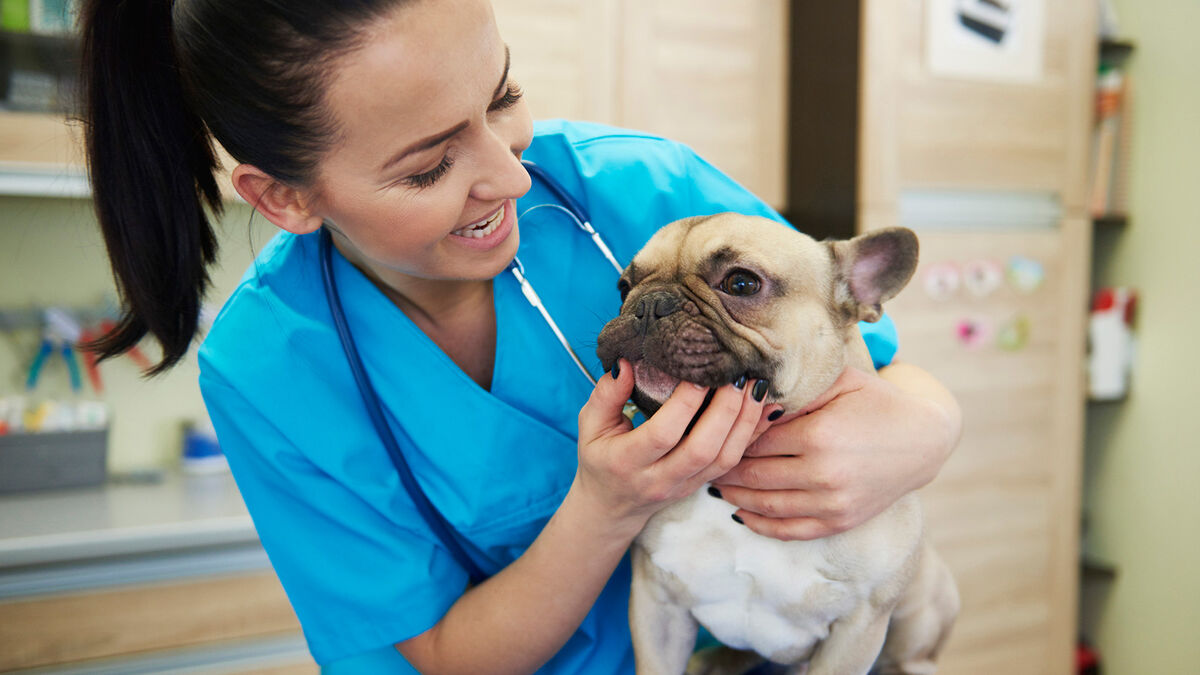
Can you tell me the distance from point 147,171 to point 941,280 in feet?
7.24

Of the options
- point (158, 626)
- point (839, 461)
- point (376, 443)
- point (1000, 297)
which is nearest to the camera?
point (839, 461)

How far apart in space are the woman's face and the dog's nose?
0.17 m

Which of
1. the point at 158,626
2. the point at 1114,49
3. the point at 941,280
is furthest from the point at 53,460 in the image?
the point at 1114,49

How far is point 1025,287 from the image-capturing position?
2688 mm

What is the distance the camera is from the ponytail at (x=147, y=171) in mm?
939

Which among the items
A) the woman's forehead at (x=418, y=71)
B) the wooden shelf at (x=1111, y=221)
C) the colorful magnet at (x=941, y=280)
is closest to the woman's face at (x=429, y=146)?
the woman's forehead at (x=418, y=71)

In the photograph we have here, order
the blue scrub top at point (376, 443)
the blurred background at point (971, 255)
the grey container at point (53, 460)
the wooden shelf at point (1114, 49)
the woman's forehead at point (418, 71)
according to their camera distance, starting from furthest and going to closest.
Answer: the wooden shelf at point (1114, 49)
the blurred background at point (971, 255)
the grey container at point (53, 460)
the blue scrub top at point (376, 443)
the woman's forehead at point (418, 71)

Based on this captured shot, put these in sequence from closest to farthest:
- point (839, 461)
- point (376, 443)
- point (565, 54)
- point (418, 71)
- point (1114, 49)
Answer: point (418, 71) < point (839, 461) < point (376, 443) < point (565, 54) < point (1114, 49)

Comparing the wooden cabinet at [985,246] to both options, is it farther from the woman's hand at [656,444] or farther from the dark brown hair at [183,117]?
the dark brown hair at [183,117]

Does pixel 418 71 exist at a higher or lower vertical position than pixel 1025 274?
higher

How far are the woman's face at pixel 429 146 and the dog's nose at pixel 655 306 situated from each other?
0.56 feet

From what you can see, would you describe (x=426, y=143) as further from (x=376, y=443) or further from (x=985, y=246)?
(x=985, y=246)

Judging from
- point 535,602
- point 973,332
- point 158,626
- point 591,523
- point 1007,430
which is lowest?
point 1007,430

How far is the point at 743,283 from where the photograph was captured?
38.1 inches
